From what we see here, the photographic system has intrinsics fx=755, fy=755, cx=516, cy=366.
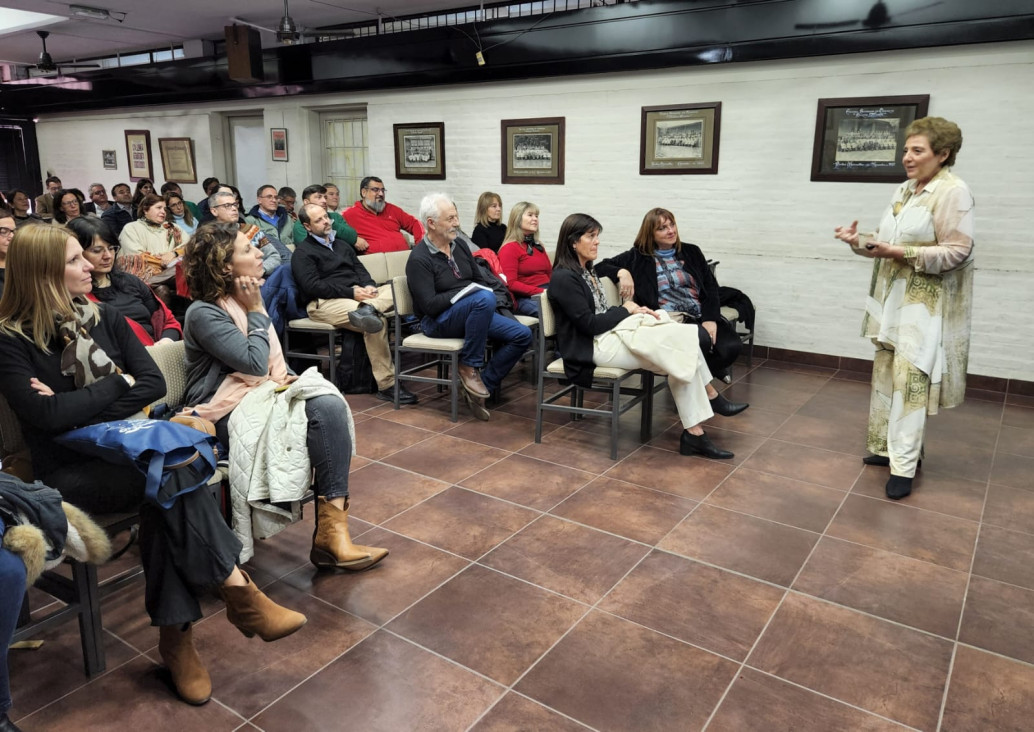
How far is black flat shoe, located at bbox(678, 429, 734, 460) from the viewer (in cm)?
383

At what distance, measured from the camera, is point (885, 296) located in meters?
3.49

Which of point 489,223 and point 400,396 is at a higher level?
point 489,223

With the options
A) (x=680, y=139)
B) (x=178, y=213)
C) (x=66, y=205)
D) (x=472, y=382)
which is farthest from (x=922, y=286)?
(x=66, y=205)

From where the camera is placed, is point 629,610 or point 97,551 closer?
point 97,551

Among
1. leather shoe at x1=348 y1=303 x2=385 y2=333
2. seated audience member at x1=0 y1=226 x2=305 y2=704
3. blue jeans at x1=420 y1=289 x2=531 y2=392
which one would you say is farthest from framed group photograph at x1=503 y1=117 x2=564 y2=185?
seated audience member at x1=0 y1=226 x2=305 y2=704

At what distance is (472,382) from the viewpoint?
4406 millimetres

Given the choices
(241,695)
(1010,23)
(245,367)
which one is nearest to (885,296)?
(1010,23)

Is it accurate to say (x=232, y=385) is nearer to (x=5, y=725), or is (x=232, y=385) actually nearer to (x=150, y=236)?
(x=5, y=725)

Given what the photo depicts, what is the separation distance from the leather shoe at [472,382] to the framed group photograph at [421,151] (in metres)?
3.67

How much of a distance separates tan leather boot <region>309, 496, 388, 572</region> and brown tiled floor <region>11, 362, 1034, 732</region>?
0.24 feet

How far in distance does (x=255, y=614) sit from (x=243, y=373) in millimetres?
888

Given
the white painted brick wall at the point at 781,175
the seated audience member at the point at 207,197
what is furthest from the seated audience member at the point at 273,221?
the white painted brick wall at the point at 781,175

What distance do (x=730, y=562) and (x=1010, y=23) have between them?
158 inches

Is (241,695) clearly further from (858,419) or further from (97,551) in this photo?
(858,419)
